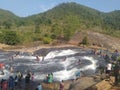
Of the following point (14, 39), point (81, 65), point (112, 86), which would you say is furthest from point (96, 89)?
point (14, 39)

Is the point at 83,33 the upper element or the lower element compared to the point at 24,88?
upper

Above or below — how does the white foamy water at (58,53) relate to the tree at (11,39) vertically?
below

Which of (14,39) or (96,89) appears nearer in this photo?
(96,89)

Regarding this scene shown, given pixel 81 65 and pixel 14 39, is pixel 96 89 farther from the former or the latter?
pixel 14 39

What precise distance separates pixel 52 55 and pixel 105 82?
38428mm

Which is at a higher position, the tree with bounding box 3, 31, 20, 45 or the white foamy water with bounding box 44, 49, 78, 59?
the tree with bounding box 3, 31, 20, 45

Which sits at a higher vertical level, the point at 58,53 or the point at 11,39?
the point at 11,39

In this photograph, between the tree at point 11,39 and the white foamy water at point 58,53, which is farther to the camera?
the tree at point 11,39

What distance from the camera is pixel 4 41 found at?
90.6 m

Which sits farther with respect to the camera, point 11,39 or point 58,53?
point 11,39

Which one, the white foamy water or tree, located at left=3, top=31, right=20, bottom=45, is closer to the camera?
the white foamy water

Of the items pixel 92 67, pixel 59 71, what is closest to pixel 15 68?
pixel 59 71

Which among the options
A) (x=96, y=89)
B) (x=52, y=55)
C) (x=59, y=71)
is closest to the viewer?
(x=96, y=89)

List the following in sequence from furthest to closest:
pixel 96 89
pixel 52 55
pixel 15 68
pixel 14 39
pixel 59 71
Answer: pixel 14 39 → pixel 52 55 → pixel 15 68 → pixel 59 71 → pixel 96 89
